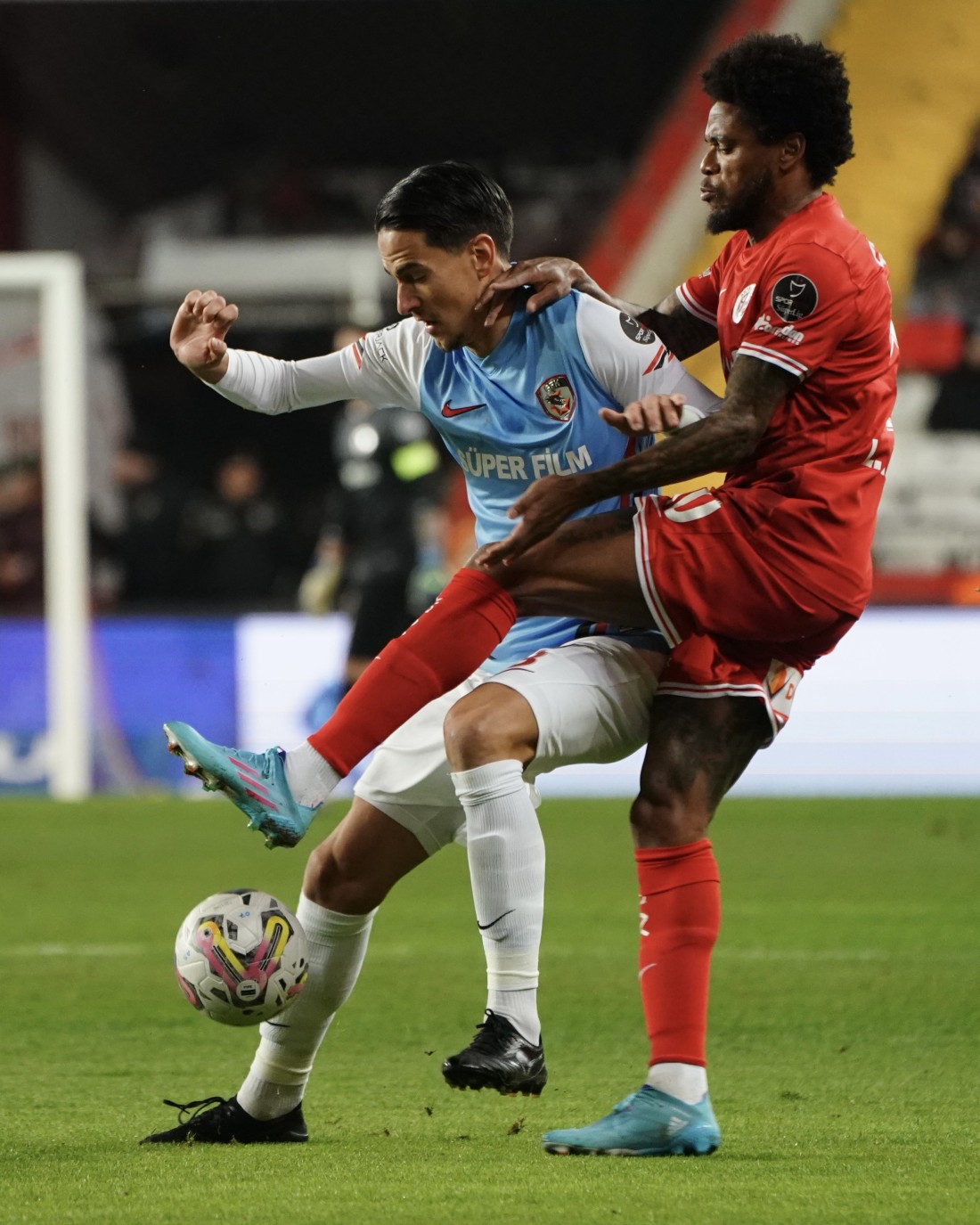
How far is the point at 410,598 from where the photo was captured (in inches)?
411

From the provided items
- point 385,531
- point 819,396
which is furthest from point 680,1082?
point 385,531

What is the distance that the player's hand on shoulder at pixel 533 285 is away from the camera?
3629 millimetres

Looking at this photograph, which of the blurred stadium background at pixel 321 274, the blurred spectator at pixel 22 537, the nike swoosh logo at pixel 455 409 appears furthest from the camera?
the blurred spectator at pixel 22 537

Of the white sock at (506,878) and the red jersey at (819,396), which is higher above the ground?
the red jersey at (819,396)

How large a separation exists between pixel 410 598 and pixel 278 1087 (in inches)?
265

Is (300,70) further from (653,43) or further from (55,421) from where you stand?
(55,421)

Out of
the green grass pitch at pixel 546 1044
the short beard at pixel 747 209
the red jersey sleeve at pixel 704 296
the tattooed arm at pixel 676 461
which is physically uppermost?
the short beard at pixel 747 209

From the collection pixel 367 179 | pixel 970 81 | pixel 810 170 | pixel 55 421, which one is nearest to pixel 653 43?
pixel 367 179

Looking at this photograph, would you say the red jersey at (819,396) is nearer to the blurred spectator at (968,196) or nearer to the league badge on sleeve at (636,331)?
the league badge on sleeve at (636,331)

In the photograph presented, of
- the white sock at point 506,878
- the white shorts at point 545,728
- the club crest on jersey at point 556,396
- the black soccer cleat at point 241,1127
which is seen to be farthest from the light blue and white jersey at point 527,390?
the black soccer cleat at point 241,1127

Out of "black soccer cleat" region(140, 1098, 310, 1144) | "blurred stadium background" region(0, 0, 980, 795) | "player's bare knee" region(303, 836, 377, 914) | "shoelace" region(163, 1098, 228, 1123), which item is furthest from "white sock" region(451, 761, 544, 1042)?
"blurred stadium background" region(0, 0, 980, 795)

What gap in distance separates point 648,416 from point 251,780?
896mm

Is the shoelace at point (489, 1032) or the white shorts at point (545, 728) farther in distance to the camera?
the white shorts at point (545, 728)

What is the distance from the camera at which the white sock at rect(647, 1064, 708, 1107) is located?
11.3 feet
